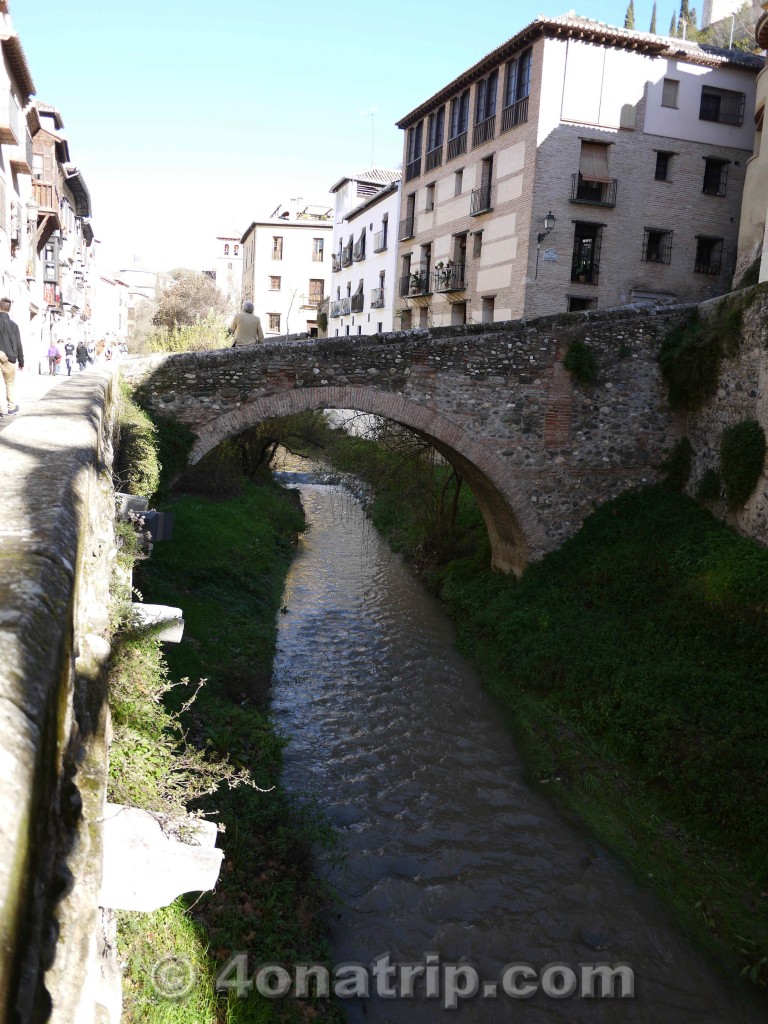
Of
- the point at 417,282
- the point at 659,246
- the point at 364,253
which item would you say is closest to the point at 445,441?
the point at 659,246

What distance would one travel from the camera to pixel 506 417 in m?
12.0

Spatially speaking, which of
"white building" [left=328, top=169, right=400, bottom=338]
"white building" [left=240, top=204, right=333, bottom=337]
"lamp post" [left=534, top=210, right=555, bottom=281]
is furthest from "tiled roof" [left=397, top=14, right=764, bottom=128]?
"white building" [left=240, top=204, right=333, bottom=337]

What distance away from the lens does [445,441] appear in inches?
466

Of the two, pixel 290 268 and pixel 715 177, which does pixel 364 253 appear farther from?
pixel 290 268

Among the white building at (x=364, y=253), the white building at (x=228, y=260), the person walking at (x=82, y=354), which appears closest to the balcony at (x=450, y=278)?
the white building at (x=364, y=253)

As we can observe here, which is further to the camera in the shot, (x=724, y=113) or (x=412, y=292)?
(x=412, y=292)

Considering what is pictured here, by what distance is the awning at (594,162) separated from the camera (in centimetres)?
1962

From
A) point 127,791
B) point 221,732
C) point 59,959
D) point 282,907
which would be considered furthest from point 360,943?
point 59,959

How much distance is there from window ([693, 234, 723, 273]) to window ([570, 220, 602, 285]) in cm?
288

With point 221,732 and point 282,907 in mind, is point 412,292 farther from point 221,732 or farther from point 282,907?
point 282,907

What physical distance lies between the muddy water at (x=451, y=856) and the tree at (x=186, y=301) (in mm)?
27135

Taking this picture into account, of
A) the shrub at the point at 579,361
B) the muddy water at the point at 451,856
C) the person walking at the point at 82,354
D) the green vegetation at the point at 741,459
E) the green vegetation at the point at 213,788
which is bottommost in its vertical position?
the muddy water at the point at 451,856

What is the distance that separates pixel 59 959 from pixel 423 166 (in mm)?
26419

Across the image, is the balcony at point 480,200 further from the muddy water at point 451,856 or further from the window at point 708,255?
the muddy water at point 451,856
